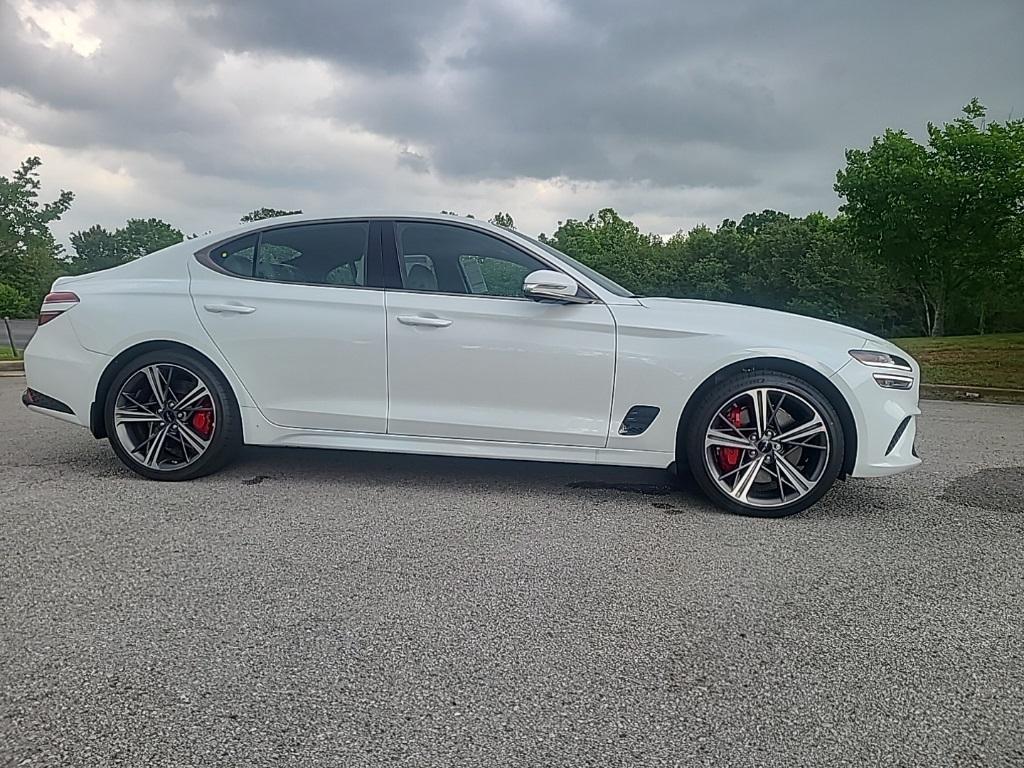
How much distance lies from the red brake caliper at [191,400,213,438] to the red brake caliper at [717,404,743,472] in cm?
270

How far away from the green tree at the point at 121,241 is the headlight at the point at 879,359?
3790 cm

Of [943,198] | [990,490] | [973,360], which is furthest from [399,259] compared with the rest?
[943,198]

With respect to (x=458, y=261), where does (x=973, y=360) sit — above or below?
below

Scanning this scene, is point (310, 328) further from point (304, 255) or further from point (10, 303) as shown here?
point (10, 303)

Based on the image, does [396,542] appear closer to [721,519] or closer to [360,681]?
[360,681]

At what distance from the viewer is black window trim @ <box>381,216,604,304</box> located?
397 cm

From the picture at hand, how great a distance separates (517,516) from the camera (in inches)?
143

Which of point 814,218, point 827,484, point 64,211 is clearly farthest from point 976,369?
point 814,218

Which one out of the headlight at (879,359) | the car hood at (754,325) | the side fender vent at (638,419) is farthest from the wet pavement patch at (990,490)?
the side fender vent at (638,419)

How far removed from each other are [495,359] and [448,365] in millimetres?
251

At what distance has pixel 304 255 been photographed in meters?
4.21

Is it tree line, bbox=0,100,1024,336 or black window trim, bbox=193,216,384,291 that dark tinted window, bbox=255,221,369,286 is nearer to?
black window trim, bbox=193,216,384,291

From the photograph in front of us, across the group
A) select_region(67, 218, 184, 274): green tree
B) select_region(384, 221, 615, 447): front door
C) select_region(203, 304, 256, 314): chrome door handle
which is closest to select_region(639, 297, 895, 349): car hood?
select_region(384, 221, 615, 447): front door

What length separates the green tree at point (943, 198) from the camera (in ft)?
60.6
